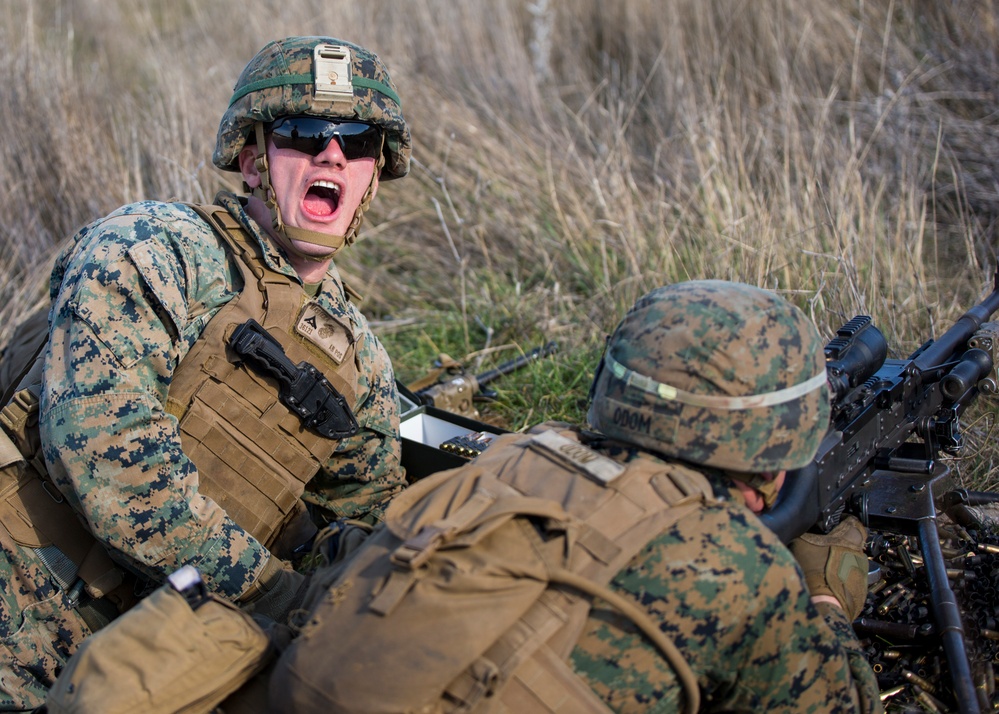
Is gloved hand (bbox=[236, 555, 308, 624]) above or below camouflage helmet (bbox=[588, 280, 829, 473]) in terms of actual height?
below

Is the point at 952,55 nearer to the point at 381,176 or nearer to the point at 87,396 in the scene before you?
the point at 381,176

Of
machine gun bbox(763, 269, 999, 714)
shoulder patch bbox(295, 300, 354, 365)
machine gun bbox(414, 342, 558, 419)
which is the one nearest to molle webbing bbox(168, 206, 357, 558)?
shoulder patch bbox(295, 300, 354, 365)

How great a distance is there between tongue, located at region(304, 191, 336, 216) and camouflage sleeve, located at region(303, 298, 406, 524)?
0.43 meters

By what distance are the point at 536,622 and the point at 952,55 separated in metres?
6.72

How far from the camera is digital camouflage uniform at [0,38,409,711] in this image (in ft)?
8.68

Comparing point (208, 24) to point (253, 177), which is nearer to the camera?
→ point (253, 177)

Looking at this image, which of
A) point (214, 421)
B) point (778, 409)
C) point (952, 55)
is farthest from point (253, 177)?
point (952, 55)

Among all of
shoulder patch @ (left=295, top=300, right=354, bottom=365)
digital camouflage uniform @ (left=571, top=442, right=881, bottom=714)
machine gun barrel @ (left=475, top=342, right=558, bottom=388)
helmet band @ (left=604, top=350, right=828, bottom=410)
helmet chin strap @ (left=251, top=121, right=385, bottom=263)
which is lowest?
machine gun barrel @ (left=475, top=342, right=558, bottom=388)

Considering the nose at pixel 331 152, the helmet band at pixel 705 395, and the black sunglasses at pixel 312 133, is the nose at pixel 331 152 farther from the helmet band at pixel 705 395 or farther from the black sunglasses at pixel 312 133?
the helmet band at pixel 705 395

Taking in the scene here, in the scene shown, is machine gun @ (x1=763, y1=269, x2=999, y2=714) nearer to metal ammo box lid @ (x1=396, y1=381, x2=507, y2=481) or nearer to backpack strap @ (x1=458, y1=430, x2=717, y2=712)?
backpack strap @ (x1=458, y1=430, x2=717, y2=712)

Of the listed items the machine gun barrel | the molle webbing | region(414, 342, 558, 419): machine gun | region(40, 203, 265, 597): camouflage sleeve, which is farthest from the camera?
the machine gun barrel

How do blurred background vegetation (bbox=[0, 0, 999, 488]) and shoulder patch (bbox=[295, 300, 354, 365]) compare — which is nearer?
shoulder patch (bbox=[295, 300, 354, 365])

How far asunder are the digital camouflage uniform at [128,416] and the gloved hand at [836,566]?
1655 millimetres

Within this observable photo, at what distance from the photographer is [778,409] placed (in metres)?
2.14
